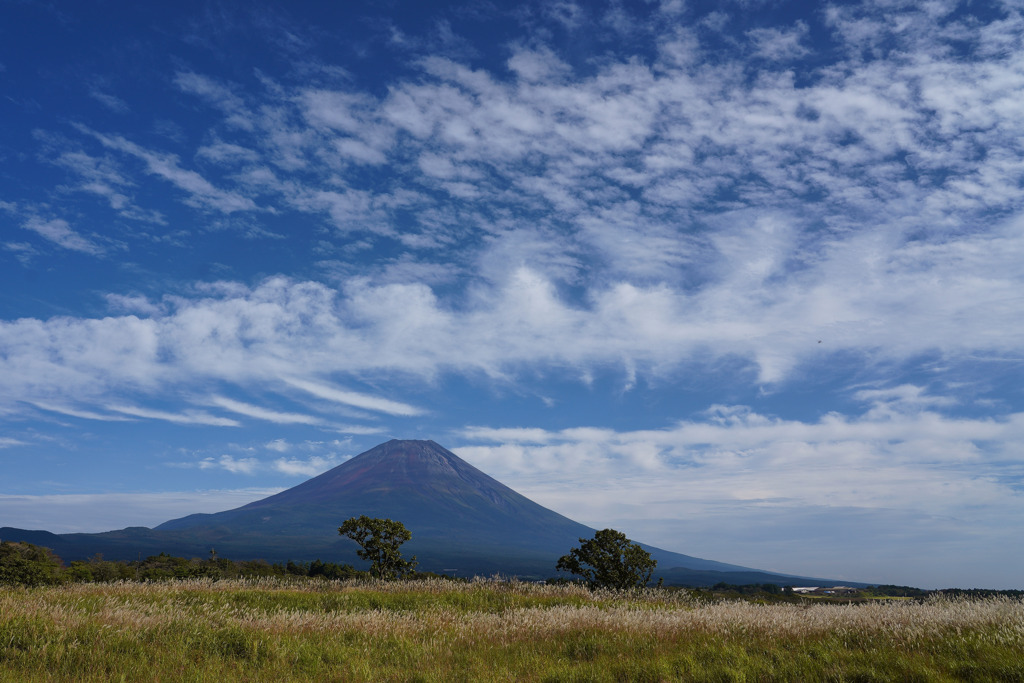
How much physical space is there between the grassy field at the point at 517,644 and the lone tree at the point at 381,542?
71.5 ft

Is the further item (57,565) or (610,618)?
(57,565)

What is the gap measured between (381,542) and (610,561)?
46.2 ft

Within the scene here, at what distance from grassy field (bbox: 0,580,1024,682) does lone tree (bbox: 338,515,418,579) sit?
859 inches

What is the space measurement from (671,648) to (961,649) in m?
4.56

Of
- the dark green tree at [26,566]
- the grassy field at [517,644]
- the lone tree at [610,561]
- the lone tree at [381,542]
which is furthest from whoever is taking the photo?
the lone tree at [381,542]

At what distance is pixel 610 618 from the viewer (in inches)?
538

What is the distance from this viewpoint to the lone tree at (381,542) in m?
37.2

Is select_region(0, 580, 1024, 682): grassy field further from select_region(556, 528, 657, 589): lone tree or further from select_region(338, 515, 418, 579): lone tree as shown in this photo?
select_region(338, 515, 418, 579): lone tree

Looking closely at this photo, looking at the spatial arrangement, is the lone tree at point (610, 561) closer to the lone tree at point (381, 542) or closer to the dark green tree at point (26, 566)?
the lone tree at point (381, 542)

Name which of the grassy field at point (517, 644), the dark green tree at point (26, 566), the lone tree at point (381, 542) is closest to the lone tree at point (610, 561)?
the lone tree at point (381, 542)

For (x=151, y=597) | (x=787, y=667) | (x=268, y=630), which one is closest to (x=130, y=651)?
(x=268, y=630)

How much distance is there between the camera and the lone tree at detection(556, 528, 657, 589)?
34.4 m

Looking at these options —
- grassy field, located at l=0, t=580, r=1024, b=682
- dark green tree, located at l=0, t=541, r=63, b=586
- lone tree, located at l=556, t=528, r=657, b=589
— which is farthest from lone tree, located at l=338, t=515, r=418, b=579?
grassy field, located at l=0, t=580, r=1024, b=682

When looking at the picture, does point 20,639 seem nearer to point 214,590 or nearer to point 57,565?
point 214,590
